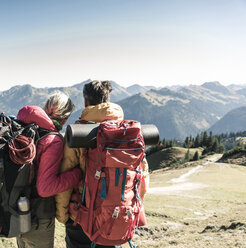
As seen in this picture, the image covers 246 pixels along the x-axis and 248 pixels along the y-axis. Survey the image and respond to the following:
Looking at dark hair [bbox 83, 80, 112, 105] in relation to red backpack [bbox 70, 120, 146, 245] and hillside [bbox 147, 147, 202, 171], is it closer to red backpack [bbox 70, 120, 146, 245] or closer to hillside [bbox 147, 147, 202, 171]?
red backpack [bbox 70, 120, 146, 245]

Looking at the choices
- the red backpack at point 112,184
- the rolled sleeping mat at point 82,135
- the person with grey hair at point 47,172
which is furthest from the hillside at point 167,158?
the rolled sleeping mat at point 82,135

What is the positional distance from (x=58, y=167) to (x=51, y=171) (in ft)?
0.50

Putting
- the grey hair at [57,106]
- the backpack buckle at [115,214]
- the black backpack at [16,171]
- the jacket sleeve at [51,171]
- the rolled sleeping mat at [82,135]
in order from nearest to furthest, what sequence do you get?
the rolled sleeping mat at [82,135]
the backpack buckle at [115,214]
the black backpack at [16,171]
the jacket sleeve at [51,171]
the grey hair at [57,106]

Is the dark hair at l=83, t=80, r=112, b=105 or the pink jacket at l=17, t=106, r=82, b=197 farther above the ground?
the dark hair at l=83, t=80, r=112, b=105

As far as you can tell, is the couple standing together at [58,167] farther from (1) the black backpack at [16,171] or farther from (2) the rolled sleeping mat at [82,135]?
(2) the rolled sleeping mat at [82,135]

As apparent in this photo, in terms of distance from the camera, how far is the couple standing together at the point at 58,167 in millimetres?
4301

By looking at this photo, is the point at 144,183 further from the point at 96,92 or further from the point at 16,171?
the point at 16,171

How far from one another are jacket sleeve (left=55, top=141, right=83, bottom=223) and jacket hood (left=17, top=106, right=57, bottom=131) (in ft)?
1.69

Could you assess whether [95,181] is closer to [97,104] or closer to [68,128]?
[68,128]

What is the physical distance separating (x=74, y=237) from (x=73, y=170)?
123cm

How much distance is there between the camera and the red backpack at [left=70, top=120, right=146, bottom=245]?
399 centimetres

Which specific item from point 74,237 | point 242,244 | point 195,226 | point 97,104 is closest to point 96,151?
point 97,104

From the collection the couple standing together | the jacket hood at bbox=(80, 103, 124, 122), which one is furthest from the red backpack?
the couple standing together

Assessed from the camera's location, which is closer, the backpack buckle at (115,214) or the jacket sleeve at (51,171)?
the backpack buckle at (115,214)
